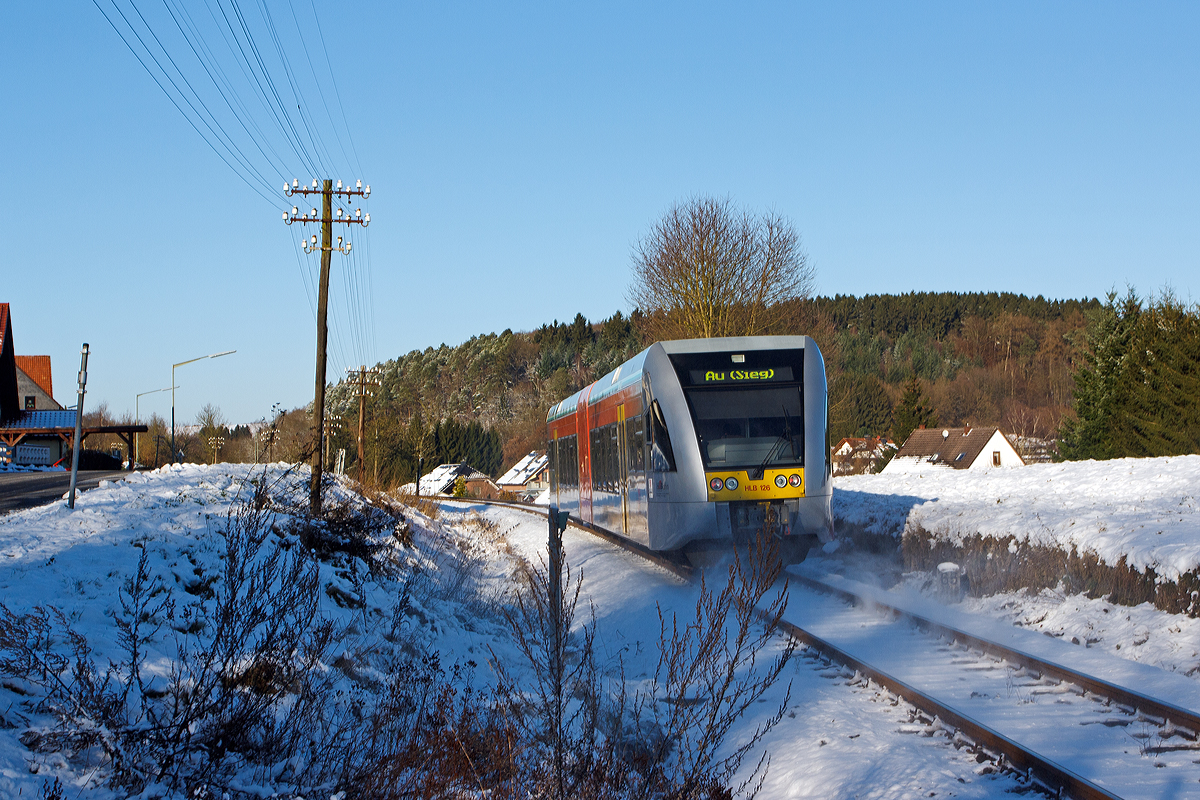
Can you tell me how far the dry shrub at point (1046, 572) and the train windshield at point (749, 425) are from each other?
257 cm

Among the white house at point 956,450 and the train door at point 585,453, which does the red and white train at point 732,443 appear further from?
the white house at point 956,450

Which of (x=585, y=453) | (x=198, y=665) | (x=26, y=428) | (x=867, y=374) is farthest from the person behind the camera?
(x=867, y=374)

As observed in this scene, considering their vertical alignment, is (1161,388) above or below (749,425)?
above

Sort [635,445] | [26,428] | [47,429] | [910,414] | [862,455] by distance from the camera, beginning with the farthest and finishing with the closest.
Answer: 1. [862,455]
2. [910,414]
3. [26,428]
4. [47,429]
5. [635,445]

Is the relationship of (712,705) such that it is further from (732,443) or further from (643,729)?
(732,443)

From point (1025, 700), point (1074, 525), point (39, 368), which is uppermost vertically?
point (39, 368)

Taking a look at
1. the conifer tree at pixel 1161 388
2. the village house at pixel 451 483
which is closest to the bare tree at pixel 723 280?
the conifer tree at pixel 1161 388

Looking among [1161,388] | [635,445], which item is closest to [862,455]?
[1161,388]

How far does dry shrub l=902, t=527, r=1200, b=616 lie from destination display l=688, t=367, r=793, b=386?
3.32m

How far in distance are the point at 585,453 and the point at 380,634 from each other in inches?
404

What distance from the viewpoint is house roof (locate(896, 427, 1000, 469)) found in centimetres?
6856

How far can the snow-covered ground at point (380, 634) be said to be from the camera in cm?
506

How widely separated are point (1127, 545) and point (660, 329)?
2889 centimetres

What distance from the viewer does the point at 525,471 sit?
89938 mm
